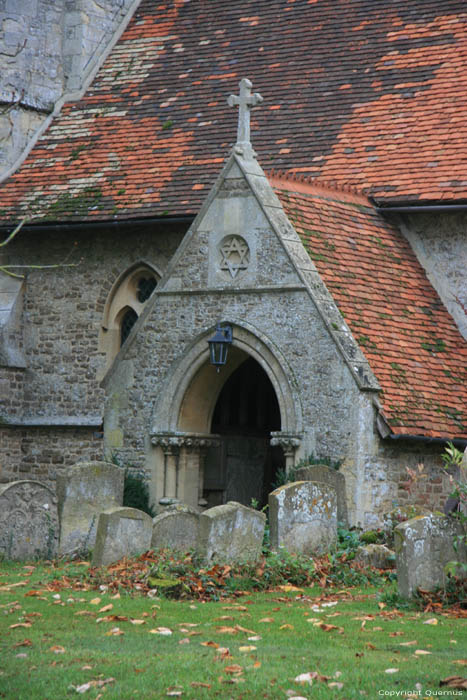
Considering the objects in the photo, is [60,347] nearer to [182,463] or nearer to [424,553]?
[182,463]

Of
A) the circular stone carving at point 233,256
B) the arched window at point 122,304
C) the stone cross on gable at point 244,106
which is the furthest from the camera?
the arched window at point 122,304

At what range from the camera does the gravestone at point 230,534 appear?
38.7 ft

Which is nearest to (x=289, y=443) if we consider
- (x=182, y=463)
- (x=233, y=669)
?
(x=182, y=463)

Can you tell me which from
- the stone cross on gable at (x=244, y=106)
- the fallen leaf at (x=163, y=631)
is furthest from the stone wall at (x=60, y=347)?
the fallen leaf at (x=163, y=631)

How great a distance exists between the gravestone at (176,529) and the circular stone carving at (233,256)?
423cm

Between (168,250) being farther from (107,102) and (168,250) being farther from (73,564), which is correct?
(73,564)

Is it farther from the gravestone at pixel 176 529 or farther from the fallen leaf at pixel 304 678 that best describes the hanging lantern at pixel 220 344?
the fallen leaf at pixel 304 678

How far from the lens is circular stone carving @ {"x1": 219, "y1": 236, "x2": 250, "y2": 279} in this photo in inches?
632

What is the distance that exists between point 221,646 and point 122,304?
1195 cm

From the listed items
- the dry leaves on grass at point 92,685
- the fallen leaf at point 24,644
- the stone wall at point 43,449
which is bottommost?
the dry leaves on grass at point 92,685

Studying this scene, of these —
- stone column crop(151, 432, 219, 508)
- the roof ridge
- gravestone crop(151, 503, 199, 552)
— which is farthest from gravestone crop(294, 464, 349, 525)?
the roof ridge

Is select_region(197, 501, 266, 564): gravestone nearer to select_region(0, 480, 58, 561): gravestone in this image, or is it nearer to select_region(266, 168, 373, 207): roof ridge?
select_region(0, 480, 58, 561): gravestone

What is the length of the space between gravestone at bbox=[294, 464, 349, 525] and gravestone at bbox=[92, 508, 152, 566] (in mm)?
2663

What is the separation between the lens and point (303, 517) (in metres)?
12.9
